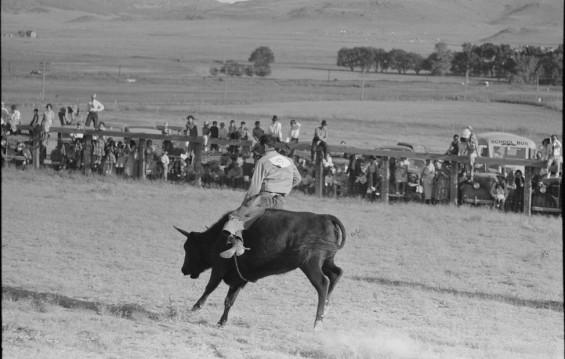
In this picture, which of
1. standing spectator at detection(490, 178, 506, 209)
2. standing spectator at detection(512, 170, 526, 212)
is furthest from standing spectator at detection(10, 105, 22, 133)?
standing spectator at detection(512, 170, 526, 212)

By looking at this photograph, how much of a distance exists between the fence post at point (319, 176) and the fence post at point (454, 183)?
A: 9.01 ft

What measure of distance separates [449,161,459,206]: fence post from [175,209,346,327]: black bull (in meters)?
10.6

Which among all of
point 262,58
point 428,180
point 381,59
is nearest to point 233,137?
point 428,180

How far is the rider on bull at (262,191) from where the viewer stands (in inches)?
359

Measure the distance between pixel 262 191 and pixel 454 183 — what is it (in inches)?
439

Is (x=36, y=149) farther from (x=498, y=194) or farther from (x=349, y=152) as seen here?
(x=498, y=194)

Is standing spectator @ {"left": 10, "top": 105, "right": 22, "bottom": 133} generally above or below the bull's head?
above

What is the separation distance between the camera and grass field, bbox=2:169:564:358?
8.40m

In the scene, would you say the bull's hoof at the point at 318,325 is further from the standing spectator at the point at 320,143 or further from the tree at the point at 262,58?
the tree at the point at 262,58

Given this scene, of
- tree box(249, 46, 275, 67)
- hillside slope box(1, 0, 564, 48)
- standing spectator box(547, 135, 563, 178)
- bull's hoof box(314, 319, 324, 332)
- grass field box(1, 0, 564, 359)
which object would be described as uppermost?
hillside slope box(1, 0, 564, 48)

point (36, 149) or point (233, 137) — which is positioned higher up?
point (233, 137)

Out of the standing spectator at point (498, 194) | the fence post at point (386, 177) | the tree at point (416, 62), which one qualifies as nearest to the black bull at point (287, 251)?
the standing spectator at point (498, 194)

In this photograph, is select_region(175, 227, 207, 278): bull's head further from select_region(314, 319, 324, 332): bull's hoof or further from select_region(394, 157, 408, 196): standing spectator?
select_region(394, 157, 408, 196): standing spectator

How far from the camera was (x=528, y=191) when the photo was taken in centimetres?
1922
